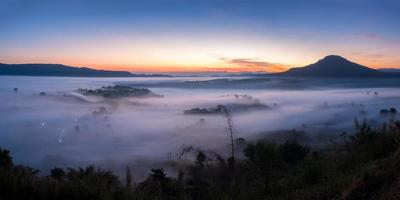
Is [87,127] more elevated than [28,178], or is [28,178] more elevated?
[28,178]

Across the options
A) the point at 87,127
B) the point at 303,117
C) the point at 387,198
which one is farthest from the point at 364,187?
the point at 87,127

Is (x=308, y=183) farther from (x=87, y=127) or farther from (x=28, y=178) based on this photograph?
(x=87, y=127)

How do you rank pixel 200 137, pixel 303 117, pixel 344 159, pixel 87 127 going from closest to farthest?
pixel 344 159 → pixel 200 137 → pixel 303 117 → pixel 87 127

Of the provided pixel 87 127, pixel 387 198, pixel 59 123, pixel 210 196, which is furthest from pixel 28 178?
pixel 59 123

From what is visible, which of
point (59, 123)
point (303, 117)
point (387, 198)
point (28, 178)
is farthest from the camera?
point (59, 123)

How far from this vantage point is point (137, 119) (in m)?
171

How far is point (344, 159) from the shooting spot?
369 inches

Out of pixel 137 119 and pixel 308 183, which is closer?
pixel 308 183

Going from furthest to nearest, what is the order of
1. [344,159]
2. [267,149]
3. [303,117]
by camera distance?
[303,117]
[267,149]
[344,159]

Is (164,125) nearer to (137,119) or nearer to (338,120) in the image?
(137,119)

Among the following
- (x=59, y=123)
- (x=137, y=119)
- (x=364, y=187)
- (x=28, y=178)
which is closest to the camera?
(x=364, y=187)

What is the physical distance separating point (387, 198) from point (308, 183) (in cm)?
286

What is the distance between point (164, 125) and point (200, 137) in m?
36.5

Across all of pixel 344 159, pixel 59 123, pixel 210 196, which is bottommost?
pixel 59 123
